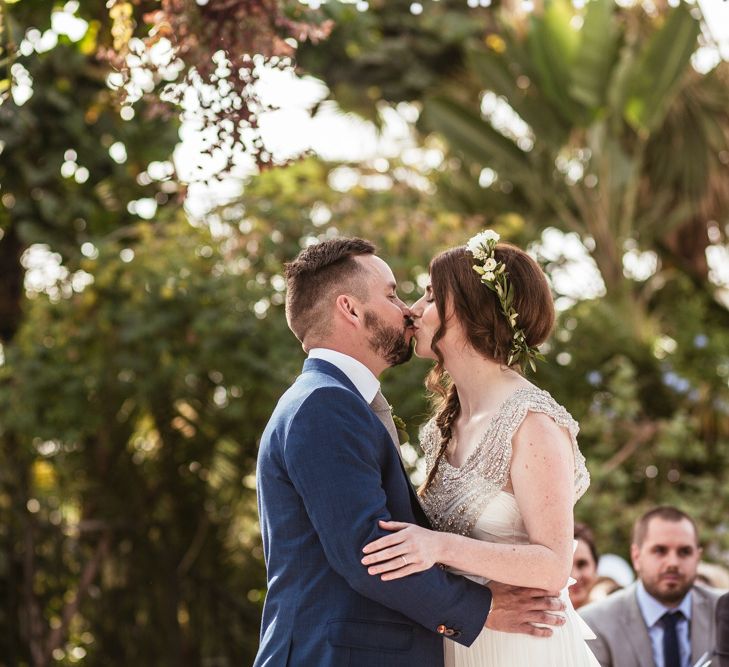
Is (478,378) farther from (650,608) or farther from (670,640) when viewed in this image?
(670,640)

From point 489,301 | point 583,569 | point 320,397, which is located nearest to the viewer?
point 320,397

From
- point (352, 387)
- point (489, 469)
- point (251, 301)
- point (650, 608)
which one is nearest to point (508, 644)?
point (489, 469)

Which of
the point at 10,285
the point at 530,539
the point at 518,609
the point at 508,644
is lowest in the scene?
the point at 10,285

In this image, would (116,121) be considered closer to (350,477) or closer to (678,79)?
(678,79)

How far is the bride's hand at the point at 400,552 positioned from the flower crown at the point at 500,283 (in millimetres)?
666

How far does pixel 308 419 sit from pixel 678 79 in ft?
24.9

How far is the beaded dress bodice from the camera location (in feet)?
9.77

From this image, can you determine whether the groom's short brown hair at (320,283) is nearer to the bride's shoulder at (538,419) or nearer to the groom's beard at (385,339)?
the groom's beard at (385,339)

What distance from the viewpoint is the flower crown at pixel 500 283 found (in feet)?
10.1

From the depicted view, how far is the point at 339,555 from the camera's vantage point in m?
2.66

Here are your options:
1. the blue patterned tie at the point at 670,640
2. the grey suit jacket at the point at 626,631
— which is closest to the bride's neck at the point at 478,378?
the grey suit jacket at the point at 626,631

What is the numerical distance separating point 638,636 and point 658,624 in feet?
0.51

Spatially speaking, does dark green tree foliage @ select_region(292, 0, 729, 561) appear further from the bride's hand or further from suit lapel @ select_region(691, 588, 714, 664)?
the bride's hand

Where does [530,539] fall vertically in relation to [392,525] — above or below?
below
